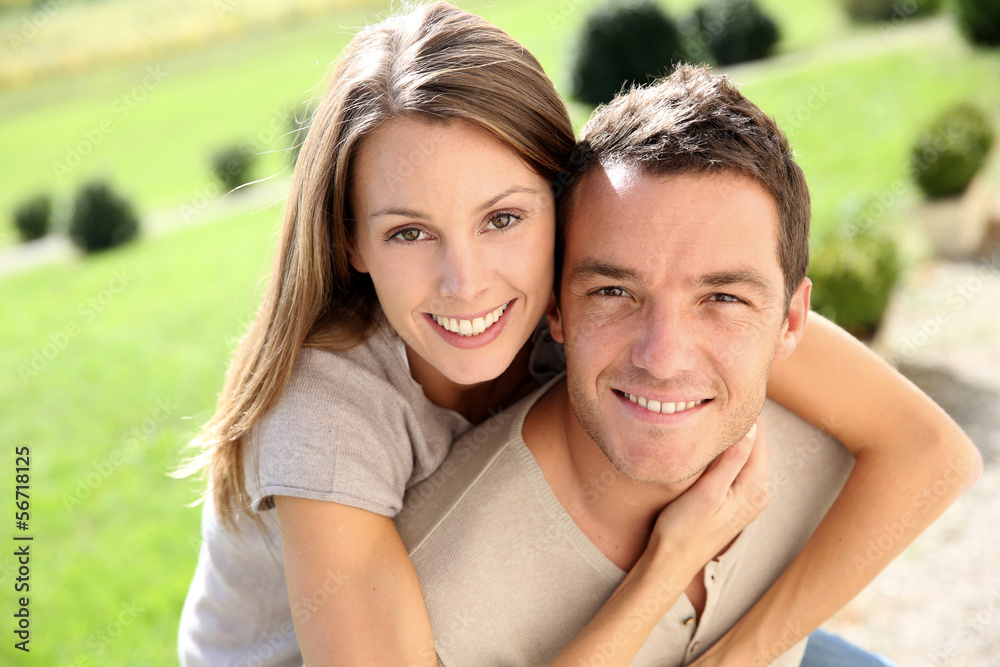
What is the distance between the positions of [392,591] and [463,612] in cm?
21

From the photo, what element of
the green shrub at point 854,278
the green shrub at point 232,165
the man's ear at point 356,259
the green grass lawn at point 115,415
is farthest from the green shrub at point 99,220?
the man's ear at point 356,259

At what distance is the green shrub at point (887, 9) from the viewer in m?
15.7

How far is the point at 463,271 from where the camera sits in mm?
2160

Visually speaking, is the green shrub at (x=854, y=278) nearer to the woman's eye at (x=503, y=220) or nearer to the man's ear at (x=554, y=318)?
the man's ear at (x=554, y=318)

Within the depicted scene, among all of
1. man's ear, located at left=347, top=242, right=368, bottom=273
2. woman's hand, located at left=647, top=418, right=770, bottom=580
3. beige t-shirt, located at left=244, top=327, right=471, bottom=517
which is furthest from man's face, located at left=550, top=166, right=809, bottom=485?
man's ear, located at left=347, top=242, right=368, bottom=273

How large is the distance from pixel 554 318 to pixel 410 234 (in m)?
0.50

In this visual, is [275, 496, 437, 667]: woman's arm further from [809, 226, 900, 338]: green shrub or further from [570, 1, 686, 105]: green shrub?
[570, 1, 686, 105]: green shrub

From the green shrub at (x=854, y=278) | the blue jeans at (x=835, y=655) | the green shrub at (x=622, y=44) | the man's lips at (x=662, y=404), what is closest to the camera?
the man's lips at (x=662, y=404)

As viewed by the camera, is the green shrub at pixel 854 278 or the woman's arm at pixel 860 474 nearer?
the woman's arm at pixel 860 474

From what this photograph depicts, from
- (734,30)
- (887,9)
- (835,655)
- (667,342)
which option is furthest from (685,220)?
(887,9)

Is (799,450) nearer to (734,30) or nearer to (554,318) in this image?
(554,318)

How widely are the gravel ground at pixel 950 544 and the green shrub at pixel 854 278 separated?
42cm

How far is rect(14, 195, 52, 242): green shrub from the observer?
1563 cm

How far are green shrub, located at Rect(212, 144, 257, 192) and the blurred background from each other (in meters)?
0.09
